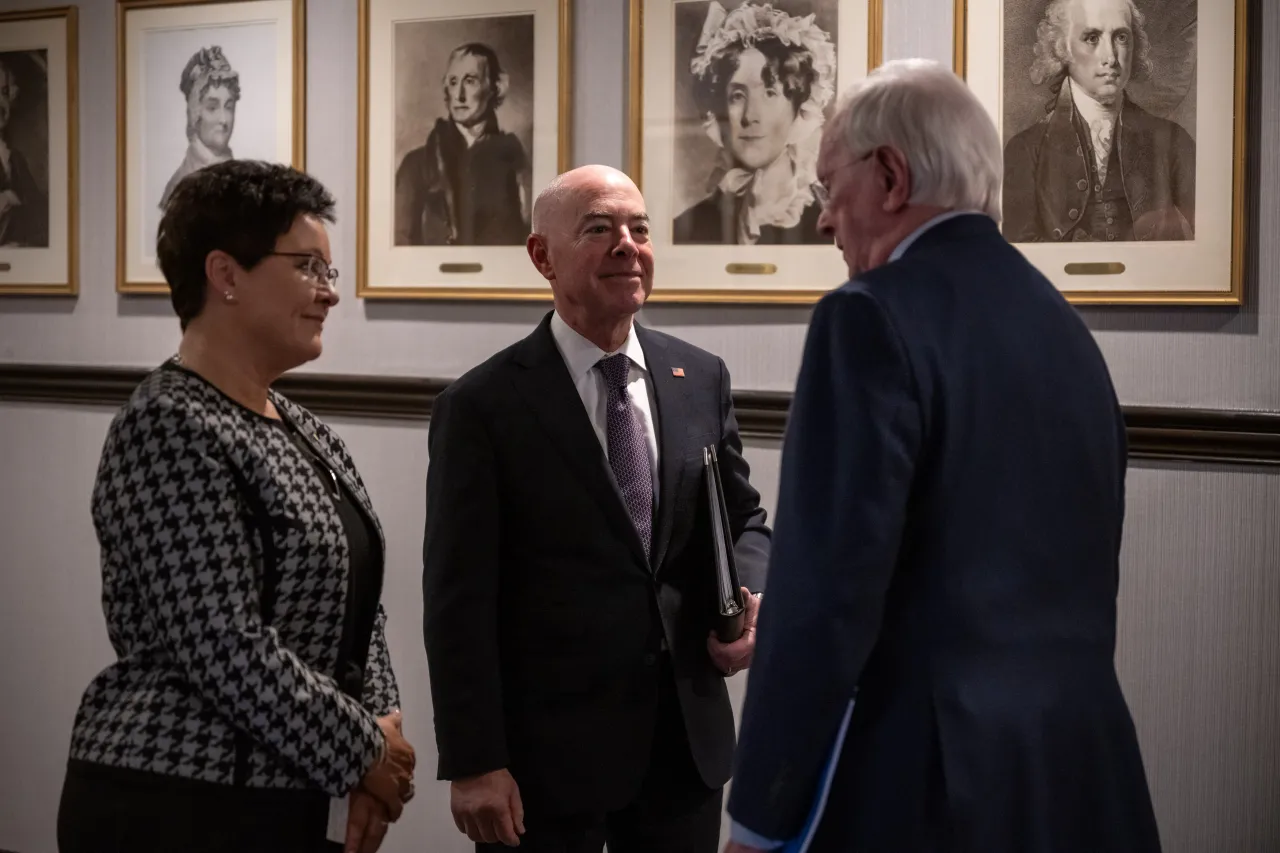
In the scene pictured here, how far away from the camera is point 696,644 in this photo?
2.45 meters

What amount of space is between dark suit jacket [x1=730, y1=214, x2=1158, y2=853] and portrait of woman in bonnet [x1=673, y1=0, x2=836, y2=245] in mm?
1718

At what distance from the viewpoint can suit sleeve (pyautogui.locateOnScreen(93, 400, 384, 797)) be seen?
1.92 meters

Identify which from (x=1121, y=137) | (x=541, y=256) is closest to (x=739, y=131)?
(x=1121, y=137)

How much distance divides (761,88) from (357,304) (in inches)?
51.0

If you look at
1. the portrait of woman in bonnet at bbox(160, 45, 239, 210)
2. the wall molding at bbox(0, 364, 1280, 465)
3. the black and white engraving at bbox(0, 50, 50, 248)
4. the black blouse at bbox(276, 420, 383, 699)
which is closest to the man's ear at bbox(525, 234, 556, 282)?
the black blouse at bbox(276, 420, 383, 699)

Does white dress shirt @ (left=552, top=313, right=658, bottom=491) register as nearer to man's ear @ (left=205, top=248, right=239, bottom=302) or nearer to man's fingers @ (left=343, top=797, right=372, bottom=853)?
man's ear @ (left=205, top=248, right=239, bottom=302)

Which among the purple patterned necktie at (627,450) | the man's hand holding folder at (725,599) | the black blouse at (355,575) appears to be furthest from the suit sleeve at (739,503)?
the black blouse at (355,575)

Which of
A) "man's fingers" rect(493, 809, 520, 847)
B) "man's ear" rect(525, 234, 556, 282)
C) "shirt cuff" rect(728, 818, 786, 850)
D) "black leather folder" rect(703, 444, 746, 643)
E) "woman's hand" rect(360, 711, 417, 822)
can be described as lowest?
"man's fingers" rect(493, 809, 520, 847)

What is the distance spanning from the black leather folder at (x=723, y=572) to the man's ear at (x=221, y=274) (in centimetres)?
88

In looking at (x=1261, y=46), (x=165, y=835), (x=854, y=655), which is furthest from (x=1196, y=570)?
(x=165, y=835)

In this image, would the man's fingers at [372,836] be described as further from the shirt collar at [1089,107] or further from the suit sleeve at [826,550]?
the shirt collar at [1089,107]

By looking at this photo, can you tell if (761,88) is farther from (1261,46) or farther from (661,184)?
(1261,46)

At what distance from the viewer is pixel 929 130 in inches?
65.5

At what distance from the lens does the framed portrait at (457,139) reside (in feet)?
11.6
